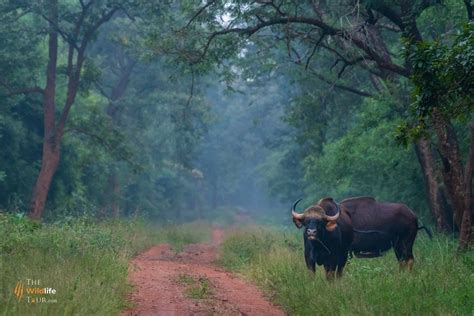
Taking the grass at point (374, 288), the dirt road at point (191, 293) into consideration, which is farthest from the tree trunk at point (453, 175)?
the dirt road at point (191, 293)

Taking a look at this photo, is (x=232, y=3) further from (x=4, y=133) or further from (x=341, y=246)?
(x=4, y=133)

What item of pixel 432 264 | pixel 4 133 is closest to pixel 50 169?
pixel 4 133

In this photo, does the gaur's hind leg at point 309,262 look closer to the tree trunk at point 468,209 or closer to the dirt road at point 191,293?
the dirt road at point 191,293

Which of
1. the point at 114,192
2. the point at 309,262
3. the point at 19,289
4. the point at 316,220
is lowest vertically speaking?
the point at 309,262

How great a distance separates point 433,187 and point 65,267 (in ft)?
→ 36.9

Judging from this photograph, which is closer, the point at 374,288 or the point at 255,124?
the point at 374,288

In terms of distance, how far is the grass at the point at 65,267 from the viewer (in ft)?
26.5

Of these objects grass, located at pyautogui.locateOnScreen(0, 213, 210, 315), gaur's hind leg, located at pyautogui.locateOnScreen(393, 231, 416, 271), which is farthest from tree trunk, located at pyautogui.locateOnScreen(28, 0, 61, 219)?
gaur's hind leg, located at pyautogui.locateOnScreen(393, 231, 416, 271)

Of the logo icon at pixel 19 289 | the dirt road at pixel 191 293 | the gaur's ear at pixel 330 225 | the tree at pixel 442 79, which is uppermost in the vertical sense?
the tree at pixel 442 79

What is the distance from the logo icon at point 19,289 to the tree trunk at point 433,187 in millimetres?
11936

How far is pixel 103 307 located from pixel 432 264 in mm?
6050

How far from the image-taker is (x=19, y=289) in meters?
8.48

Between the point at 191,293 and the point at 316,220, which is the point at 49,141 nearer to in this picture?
the point at 316,220

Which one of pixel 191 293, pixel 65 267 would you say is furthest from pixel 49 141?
pixel 65 267
